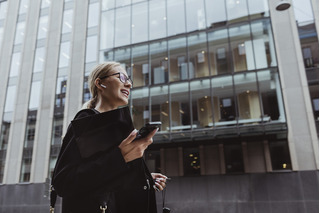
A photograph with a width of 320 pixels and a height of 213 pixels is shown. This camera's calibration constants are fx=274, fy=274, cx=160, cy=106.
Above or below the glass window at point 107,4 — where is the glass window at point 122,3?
below

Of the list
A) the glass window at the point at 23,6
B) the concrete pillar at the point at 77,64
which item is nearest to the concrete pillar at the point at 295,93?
the concrete pillar at the point at 77,64

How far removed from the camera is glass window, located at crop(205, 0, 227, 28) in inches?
745

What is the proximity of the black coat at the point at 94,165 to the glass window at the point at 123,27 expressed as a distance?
20197 millimetres

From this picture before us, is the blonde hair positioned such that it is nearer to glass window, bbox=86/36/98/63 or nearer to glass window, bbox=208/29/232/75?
glass window, bbox=208/29/232/75

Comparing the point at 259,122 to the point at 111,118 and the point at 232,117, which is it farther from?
the point at 111,118

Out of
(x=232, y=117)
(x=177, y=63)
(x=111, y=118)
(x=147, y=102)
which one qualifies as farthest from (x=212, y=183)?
(x=111, y=118)

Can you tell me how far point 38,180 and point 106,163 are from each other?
22.7 m

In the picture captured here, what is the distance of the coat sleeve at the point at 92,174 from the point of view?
1.20 meters

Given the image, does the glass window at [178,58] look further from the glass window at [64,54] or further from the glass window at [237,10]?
the glass window at [64,54]

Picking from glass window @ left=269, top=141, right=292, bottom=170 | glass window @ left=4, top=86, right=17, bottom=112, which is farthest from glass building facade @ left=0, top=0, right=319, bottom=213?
glass window @ left=4, top=86, right=17, bottom=112

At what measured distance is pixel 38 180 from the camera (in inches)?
835

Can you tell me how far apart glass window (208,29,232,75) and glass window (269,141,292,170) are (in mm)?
5692

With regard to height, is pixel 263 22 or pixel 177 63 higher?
pixel 263 22

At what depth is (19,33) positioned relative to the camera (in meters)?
26.8
